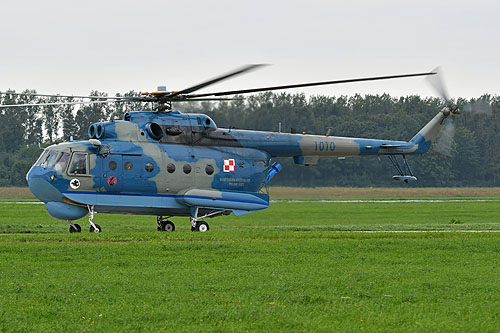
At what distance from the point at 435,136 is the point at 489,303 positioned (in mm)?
21934

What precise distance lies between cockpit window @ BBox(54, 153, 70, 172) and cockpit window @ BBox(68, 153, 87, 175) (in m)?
0.20

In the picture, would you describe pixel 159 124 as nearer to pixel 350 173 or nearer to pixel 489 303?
pixel 489 303

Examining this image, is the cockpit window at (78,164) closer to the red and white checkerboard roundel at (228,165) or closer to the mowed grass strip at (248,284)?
the mowed grass strip at (248,284)

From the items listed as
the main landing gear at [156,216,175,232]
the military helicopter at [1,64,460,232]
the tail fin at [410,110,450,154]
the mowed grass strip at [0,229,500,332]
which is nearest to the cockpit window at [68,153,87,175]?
the military helicopter at [1,64,460,232]

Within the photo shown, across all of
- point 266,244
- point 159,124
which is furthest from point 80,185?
point 266,244

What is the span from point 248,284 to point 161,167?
43.1 ft

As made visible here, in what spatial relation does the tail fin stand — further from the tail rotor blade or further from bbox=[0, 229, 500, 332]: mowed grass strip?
bbox=[0, 229, 500, 332]: mowed grass strip

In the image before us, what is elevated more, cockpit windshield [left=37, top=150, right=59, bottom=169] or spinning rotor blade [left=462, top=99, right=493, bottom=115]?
spinning rotor blade [left=462, top=99, right=493, bottom=115]

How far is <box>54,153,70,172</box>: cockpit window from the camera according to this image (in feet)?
82.1

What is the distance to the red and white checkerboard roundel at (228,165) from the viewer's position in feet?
91.5

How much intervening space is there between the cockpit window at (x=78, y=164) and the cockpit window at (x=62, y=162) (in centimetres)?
20

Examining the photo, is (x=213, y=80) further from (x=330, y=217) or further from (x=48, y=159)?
(x=330, y=217)

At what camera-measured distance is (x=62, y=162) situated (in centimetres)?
2511

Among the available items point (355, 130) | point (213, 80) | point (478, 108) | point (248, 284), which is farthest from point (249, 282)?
point (355, 130)
